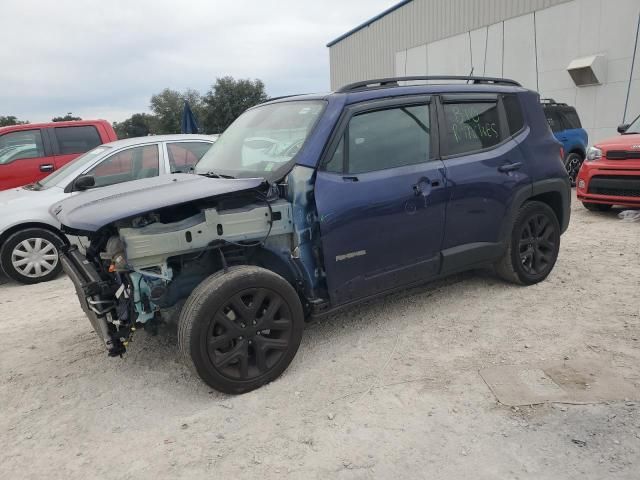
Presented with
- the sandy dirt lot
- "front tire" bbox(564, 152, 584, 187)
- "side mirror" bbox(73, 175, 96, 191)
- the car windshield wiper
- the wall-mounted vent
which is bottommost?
the sandy dirt lot

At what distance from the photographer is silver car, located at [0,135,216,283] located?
5566mm

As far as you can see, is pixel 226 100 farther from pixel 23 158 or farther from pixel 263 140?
pixel 263 140

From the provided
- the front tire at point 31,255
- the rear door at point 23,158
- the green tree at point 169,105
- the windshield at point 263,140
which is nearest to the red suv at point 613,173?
the windshield at point 263,140

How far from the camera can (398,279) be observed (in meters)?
3.62

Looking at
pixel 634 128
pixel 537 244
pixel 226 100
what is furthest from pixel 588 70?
pixel 226 100

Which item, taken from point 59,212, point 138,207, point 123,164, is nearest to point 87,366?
point 59,212

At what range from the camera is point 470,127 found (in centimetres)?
403

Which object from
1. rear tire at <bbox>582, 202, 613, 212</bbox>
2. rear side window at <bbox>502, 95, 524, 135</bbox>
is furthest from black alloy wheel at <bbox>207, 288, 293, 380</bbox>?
rear tire at <bbox>582, 202, 613, 212</bbox>

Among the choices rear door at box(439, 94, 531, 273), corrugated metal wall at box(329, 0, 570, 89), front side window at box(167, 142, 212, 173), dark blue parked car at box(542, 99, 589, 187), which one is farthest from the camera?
corrugated metal wall at box(329, 0, 570, 89)

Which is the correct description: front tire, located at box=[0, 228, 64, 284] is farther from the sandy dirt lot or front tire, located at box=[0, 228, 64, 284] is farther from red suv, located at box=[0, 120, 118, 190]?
red suv, located at box=[0, 120, 118, 190]

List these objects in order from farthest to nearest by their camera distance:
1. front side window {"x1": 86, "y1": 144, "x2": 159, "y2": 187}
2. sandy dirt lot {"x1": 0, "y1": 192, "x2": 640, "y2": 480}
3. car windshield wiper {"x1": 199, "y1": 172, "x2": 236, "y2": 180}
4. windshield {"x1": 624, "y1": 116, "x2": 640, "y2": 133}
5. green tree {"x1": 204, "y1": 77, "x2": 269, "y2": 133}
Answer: green tree {"x1": 204, "y1": 77, "x2": 269, "y2": 133} → windshield {"x1": 624, "y1": 116, "x2": 640, "y2": 133} → front side window {"x1": 86, "y1": 144, "x2": 159, "y2": 187} → car windshield wiper {"x1": 199, "y1": 172, "x2": 236, "y2": 180} → sandy dirt lot {"x1": 0, "y1": 192, "x2": 640, "y2": 480}

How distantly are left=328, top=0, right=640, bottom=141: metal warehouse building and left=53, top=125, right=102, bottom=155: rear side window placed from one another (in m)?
11.5

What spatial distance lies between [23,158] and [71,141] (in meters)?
0.73

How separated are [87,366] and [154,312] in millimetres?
890
